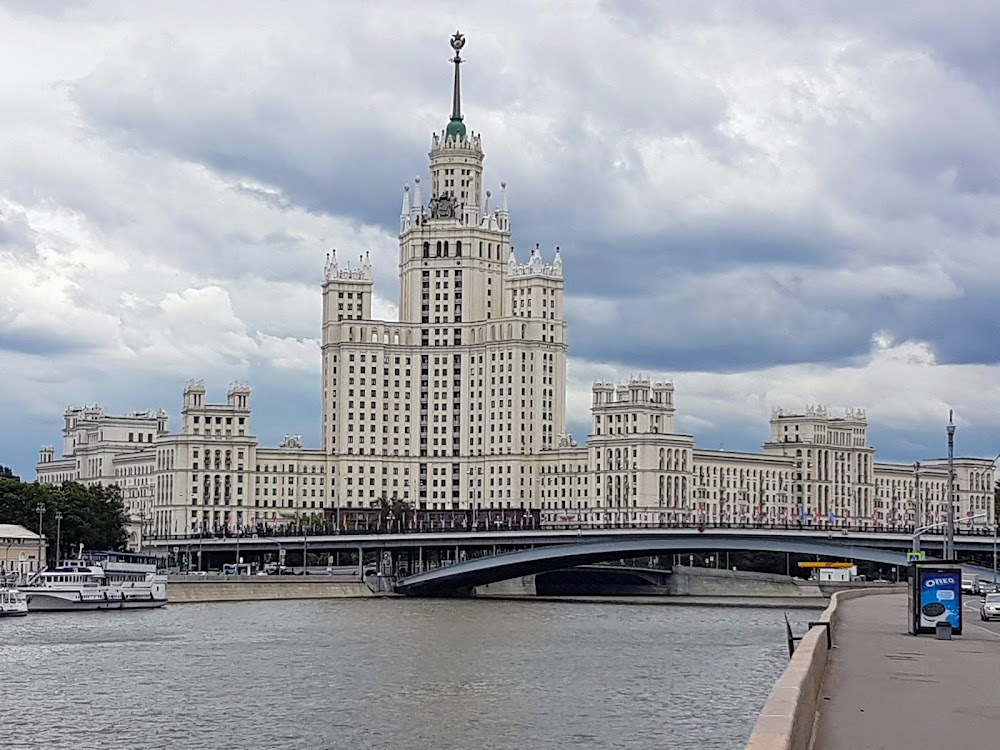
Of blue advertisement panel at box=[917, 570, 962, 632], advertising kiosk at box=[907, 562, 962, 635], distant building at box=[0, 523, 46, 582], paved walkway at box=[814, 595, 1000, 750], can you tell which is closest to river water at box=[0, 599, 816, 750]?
paved walkway at box=[814, 595, 1000, 750]

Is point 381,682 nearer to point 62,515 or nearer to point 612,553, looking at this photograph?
point 612,553

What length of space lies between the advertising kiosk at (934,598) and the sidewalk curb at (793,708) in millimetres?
15573

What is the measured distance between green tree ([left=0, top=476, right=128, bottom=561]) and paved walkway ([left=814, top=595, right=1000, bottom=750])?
129 m

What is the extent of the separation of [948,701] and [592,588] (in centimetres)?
15394

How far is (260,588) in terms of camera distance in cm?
15212

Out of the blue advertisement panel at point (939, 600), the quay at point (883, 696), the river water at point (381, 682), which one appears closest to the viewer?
the quay at point (883, 696)

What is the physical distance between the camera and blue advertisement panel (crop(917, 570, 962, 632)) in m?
52.5

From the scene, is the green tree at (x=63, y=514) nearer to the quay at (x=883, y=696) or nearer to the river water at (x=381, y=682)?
the river water at (x=381, y=682)

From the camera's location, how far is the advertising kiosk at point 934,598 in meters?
51.7

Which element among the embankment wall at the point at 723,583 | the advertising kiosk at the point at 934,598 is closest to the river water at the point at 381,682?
the advertising kiosk at the point at 934,598

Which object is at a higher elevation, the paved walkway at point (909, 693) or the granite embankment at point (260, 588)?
the paved walkway at point (909, 693)

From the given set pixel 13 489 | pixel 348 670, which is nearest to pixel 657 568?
pixel 13 489

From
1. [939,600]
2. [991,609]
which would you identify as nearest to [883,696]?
[939,600]

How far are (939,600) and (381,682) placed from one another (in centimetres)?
2368
